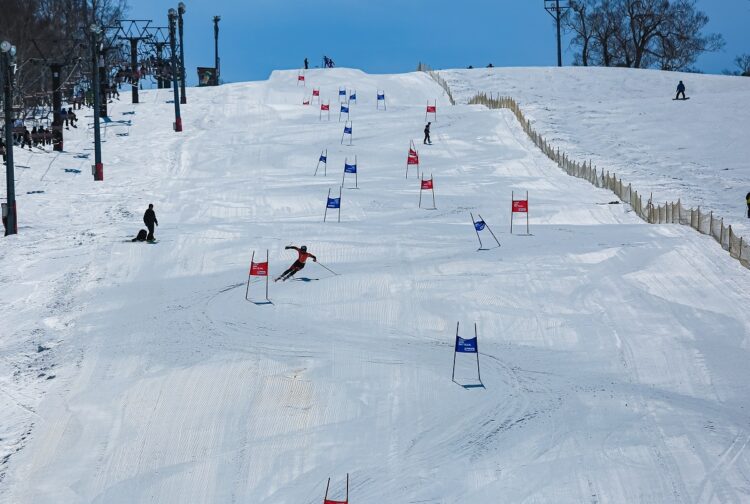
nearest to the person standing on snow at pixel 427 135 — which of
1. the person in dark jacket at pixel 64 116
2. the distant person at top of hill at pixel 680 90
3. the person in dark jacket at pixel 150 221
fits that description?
the person in dark jacket at pixel 64 116

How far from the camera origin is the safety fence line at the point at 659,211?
24156mm

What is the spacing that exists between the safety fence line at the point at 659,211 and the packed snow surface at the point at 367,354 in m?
0.48

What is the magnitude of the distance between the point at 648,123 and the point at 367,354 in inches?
1554

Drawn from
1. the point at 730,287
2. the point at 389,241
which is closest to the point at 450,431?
the point at 730,287

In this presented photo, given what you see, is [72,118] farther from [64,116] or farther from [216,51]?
[216,51]

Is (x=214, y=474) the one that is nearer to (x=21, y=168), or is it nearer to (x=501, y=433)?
(x=501, y=433)

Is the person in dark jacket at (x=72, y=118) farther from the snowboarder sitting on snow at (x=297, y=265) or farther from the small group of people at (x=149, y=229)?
the snowboarder sitting on snow at (x=297, y=265)

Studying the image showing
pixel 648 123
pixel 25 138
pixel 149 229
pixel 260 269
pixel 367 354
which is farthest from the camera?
pixel 648 123

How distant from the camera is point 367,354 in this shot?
56.6 ft

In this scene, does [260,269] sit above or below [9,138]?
below

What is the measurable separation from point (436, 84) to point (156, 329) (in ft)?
170

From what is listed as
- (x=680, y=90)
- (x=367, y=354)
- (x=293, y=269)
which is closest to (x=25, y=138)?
(x=293, y=269)

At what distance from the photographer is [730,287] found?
21.3m

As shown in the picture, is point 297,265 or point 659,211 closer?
point 297,265
